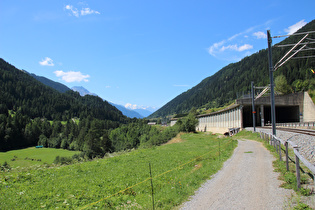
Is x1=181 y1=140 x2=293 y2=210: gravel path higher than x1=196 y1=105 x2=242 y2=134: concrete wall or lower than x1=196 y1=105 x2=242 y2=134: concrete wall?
lower

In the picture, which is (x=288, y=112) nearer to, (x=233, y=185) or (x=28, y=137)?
(x=233, y=185)

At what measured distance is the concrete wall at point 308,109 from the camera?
53.9 metres

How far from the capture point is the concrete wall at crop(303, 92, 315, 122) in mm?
53859

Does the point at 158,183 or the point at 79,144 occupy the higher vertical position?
the point at 158,183

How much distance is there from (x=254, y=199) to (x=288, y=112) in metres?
67.2

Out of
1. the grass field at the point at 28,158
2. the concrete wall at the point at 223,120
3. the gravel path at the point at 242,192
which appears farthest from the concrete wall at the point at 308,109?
the grass field at the point at 28,158

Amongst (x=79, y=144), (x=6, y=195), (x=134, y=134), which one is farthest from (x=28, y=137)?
(x=6, y=195)

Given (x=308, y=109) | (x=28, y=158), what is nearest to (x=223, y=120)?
(x=308, y=109)

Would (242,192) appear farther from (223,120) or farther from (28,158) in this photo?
(28,158)

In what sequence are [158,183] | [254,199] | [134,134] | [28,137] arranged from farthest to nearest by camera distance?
[28,137] < [134,134] < [158,183] < [254,199]

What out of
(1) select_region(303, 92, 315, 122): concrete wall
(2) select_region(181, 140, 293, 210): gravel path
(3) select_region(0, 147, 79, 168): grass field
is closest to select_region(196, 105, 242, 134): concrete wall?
(1) select_region(303, 92, 315, 122): concrete wall

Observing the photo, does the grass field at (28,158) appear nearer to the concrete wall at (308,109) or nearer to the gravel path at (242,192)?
the gravel path at (242,192)

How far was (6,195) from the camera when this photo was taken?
931cm

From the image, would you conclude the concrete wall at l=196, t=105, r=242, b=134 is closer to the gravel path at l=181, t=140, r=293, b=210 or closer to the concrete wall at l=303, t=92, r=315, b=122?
the concrete wall at l=303, t=92, r=315, b=122
